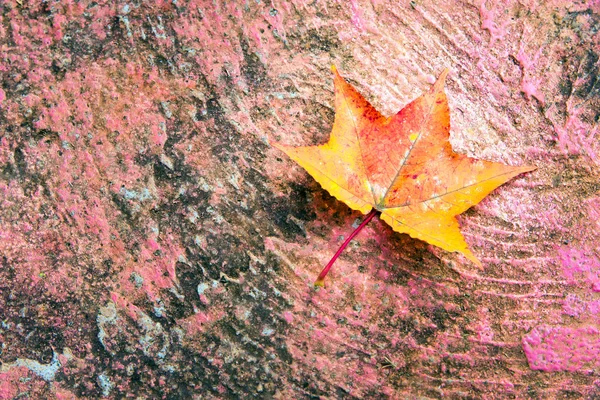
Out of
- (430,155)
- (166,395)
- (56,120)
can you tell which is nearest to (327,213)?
(430,155)

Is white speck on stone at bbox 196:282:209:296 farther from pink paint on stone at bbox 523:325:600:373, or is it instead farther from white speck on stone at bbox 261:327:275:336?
pink paint on stone at bbox 523:325:600:373

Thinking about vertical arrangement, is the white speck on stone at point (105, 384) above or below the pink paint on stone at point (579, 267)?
below

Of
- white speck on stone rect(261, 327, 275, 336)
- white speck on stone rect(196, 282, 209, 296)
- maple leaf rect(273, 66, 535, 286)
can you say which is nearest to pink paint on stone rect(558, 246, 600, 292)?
maple leaf rect(273, 66, 535, 286)

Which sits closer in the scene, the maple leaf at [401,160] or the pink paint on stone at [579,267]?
the maple leaf at [401,160]

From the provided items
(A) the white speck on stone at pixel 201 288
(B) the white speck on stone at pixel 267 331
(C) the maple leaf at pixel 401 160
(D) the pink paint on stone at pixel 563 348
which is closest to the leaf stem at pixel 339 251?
(C) the maple leaf at pixel 401 160

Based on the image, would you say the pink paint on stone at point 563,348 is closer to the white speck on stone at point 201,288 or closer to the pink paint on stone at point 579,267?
the pink paint on stone at point 579,267

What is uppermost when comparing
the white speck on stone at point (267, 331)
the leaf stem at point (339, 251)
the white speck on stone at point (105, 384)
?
the leaf stem at point (339, 251)
